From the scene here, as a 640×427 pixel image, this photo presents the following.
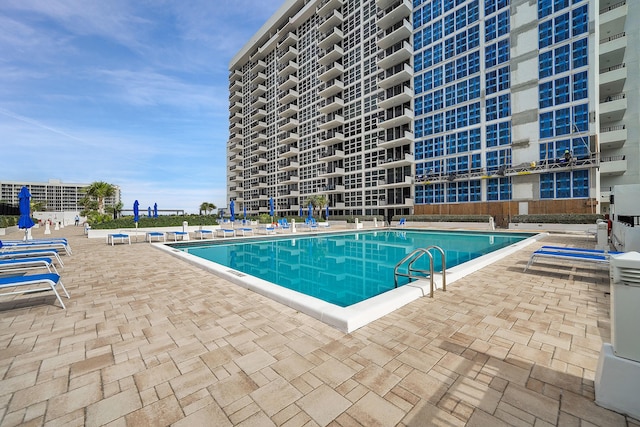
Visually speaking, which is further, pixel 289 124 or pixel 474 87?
pixel 289 124

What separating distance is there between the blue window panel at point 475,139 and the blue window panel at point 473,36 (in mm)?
8543

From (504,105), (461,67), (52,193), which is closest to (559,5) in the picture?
(461,67)

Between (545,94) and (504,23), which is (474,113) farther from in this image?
(504,23)

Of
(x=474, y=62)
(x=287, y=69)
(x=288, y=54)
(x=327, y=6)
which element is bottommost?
(x=474, y=62)

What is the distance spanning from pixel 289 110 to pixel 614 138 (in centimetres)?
3915

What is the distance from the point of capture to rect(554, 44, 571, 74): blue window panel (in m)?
22.3

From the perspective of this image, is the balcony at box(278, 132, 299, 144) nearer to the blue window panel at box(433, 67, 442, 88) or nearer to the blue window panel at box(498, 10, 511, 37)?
the blue window panel at box(433, 67, 442, 88)

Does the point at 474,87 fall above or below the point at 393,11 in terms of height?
below

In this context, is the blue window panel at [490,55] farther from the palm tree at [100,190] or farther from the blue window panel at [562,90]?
the palm tree at [100,190]

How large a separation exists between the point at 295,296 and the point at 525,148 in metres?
28.2

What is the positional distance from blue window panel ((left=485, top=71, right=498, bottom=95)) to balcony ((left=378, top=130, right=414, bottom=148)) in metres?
8.25

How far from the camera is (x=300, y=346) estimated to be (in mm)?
3088

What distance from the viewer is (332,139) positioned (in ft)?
125

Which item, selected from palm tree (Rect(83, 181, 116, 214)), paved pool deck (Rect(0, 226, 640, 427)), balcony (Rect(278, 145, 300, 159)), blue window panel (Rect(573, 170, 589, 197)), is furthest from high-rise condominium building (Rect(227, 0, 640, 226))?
palm tree (Rect(83, 181, 116, 214))
